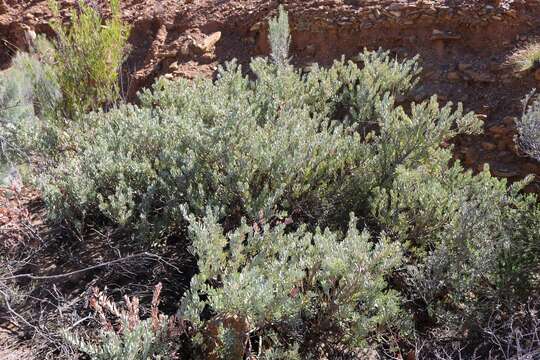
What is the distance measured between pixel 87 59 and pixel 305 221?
2.74 m

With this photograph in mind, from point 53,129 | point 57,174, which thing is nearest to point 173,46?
point 53,129

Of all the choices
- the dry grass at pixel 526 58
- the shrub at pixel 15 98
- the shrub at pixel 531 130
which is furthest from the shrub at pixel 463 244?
the shrub at pixel 15 98

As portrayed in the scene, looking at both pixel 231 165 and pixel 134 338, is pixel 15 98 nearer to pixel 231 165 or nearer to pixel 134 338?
pixel 231 165

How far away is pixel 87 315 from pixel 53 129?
6.59 feet

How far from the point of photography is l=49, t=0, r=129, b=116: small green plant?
5066 mm

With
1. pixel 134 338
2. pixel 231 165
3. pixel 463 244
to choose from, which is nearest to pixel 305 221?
pixel 231 165

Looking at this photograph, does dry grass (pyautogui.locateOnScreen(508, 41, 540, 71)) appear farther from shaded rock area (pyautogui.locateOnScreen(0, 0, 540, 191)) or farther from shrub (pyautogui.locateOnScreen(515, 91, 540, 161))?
shrub (pyautogui.locateOnScreen(515, 91, 540, 161))

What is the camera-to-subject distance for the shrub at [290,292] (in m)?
2.66

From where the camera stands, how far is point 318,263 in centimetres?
291

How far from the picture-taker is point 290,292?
2.75m

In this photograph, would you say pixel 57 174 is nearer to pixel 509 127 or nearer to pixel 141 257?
pixel 141 257

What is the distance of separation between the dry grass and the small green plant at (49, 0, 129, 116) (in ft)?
11.7

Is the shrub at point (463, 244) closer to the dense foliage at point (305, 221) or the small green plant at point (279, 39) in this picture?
the dense foliage at point (305, 221)

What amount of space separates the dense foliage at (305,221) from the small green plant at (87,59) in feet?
3.03
